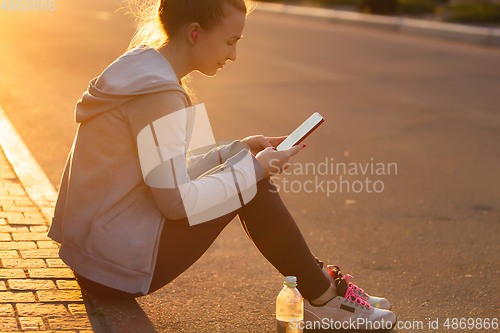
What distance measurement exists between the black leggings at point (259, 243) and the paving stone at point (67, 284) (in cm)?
18

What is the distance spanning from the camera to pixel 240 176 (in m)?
2.37

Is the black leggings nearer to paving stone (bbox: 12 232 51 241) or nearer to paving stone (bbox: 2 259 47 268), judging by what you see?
paving stone (bbox: 2 259 47 268)

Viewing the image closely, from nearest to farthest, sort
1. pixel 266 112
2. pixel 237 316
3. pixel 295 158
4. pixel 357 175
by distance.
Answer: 1. pixel 237 316
2. pixel 357 175
3. pixel 295 158
4. pixel 266 112

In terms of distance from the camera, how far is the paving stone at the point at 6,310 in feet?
7.97

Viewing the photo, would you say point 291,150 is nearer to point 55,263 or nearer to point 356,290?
point 356,290

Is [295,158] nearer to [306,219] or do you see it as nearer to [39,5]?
[306,219]

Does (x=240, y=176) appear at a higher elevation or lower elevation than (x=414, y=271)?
higher

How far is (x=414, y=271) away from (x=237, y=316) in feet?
3.87

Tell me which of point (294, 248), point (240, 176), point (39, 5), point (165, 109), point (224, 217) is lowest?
point (39, 5)

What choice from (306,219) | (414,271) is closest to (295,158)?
(306,219)

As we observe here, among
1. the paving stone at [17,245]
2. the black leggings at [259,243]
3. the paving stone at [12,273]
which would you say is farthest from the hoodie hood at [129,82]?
the paving stone at [17,245]

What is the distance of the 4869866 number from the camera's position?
19877mm

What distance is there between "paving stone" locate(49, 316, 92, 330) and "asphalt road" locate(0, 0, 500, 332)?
15.5 inches

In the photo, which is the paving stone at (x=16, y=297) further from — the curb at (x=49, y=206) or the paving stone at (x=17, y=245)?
the paving stone at (x=17, y=245)
